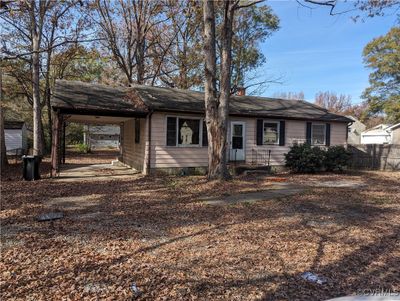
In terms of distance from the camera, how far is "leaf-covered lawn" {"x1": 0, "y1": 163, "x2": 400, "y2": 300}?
324 centimetres

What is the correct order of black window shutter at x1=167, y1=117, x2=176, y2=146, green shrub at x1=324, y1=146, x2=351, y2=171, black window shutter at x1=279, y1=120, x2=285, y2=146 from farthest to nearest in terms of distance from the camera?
black window shutter at x1=279, y1=120, x2=285, y2=146 < green shrub at x1=324, y1=146, x2=351, y2=171 < black window shutter at x1=167, y1=117, x2=176, y2=146

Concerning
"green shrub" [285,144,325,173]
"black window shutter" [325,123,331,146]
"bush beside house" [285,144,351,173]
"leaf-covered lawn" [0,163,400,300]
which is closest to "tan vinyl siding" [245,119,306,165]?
"bush beside house" [285,144,351,173]

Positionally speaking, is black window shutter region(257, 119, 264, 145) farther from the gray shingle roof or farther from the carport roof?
the carport roof

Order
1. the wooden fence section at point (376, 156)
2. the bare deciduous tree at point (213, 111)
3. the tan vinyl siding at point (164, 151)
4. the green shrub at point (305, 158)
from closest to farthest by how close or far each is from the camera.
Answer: the bare deciduous tree at point (213, 111)
the tan vinyl siding at point (164, 151)
the green shrub at point (305, 158)
the wooden fence section at point (376, 156)

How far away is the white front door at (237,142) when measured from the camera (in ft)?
46.3

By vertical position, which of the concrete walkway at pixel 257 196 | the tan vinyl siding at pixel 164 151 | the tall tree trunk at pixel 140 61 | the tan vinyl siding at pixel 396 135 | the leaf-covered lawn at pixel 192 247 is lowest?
the leaf-covered lawn at pixel 192 247

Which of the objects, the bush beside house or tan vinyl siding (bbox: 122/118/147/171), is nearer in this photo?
tan vinyl siding (bbox: 122/118/147/171)

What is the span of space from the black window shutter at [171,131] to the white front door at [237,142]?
2.80 metres

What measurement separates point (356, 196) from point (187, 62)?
18625mm

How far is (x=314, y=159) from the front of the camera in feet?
44.5

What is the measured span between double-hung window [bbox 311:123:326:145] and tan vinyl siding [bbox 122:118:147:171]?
8.56m

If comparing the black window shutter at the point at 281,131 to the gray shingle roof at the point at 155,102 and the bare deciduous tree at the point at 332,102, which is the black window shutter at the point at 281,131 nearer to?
the gray shingle roof at the point at 155,102

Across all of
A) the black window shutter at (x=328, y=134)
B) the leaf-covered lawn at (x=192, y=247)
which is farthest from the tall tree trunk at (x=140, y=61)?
the leaf-covered lawn at (x=192, y=247)

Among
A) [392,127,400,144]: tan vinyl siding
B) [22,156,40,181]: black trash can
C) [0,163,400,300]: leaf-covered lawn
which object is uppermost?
[392,127,400,144]: tan vinyl siding
